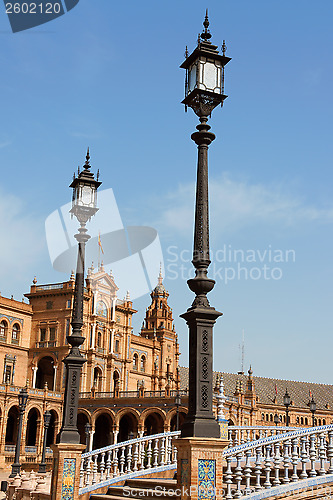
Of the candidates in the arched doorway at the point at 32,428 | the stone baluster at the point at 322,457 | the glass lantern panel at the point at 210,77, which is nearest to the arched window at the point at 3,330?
the arched doorway at the point at 32,428

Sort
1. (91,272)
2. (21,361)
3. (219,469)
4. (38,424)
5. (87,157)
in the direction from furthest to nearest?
1. (91,272)
2. (21,361)
3. (38,424)
4. (87,157)
5. (219,469)

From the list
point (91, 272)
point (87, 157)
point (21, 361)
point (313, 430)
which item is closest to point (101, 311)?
point (91, 272)

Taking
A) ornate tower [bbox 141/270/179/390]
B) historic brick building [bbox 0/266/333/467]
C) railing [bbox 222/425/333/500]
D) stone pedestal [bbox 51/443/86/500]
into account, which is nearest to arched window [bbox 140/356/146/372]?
historic brick building [bbox 0/266/333/467]

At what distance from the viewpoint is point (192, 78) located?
30.2 ft

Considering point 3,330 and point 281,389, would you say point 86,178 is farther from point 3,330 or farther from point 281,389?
point 281,389

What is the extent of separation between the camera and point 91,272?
5981cm

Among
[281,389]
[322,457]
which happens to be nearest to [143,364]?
[281,389]

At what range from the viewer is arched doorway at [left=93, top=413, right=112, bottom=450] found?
189 ft

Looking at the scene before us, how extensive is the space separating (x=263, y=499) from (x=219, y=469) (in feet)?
4.34

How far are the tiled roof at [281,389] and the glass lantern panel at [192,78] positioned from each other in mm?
83411

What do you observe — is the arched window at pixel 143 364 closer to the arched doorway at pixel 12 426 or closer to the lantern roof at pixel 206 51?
the arched doorway at pixel 12 426

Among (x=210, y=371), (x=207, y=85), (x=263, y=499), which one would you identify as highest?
(x=207, y=85)

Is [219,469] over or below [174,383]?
below

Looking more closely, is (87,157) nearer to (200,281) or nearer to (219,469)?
(200,281)
